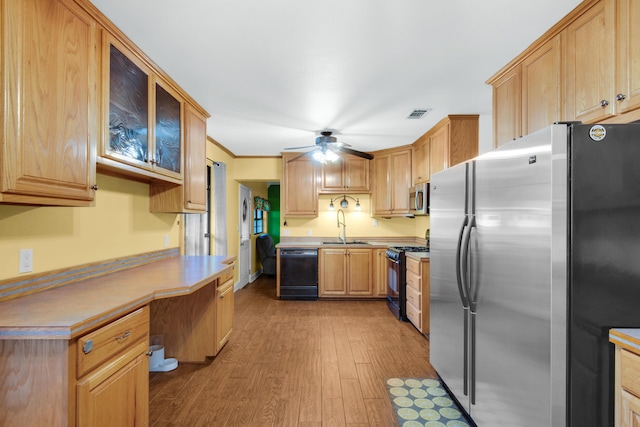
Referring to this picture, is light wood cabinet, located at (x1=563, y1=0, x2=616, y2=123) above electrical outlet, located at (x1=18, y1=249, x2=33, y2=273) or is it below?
above

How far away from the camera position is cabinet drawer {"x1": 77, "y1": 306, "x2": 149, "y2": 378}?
121 centimetres

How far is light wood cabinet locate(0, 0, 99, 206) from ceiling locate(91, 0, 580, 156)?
0.32m

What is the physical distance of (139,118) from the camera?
2.03 metres

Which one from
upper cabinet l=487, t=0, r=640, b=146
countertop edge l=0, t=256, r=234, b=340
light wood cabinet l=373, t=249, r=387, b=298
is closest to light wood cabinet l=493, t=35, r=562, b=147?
upper cabinet l=487, t=0, r=640, b=146

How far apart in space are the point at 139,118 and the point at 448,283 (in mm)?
2342

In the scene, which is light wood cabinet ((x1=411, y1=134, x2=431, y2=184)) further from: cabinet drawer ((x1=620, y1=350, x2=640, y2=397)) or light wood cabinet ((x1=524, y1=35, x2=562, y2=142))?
cabinet drawer ((x1=620, y1=350, x2=640, y2=397))

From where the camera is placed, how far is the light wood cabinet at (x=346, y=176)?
5.06 meters

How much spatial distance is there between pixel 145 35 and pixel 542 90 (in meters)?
2.41

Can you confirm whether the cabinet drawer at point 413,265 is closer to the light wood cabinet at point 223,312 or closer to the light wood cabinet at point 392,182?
the light wood cabinet at point 392,182

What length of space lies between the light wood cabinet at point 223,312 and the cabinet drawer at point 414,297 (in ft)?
6.51

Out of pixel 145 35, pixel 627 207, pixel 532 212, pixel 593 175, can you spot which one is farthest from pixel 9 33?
pixel 627 207

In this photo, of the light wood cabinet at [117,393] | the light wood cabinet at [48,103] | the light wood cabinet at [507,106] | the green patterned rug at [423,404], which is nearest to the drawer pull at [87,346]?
Answer: the light wood cabinet at [117,393]

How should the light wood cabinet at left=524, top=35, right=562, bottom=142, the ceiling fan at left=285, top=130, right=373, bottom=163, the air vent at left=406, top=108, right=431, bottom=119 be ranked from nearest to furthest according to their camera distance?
the light wood cabinet at left=524, top=35, right=562, bottom=142 → the air vent at left=406, top=108, right=431, bottom=119 → the ceiling fan at left=285, top=130, right=373, bottom=163

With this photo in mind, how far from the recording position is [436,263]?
2326mm
